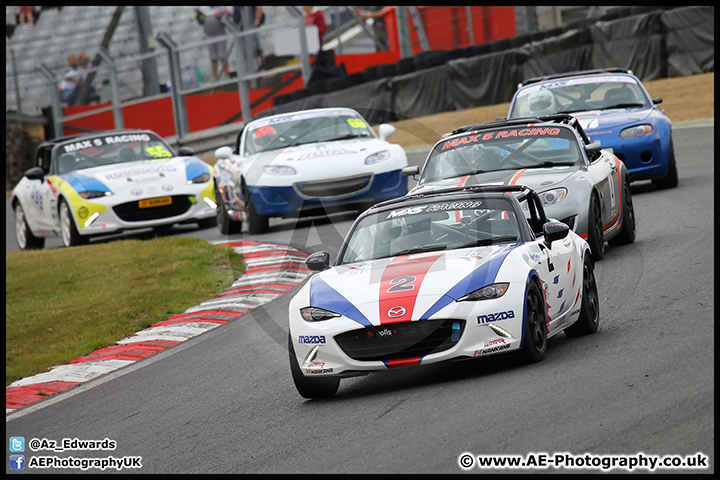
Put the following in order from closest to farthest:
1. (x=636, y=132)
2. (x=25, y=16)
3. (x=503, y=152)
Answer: (x=503, y=152), (x=636, y=132), (x=25, y=16)

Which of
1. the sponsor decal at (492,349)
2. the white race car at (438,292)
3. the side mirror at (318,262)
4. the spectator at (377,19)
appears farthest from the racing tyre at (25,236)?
the spectator at (377,19)

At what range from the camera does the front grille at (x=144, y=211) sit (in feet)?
52.6

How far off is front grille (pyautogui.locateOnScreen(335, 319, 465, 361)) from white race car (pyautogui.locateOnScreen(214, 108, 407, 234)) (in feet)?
26.0

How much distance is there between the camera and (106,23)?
38.2 m

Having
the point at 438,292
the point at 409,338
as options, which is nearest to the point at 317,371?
the point at 409,338

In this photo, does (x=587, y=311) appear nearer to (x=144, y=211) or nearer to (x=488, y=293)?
(x=488, y=293)

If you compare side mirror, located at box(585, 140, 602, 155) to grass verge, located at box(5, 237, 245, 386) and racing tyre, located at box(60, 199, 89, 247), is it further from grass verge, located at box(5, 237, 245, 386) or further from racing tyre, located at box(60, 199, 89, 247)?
racing tyre, located at box(60, 199, 89, 247)

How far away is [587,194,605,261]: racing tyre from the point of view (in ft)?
31.8

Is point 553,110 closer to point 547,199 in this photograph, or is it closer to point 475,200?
point 547,199

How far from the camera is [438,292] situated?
20.9 feet

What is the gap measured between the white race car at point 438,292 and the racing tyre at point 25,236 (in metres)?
12.4

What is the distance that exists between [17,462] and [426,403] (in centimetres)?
248
